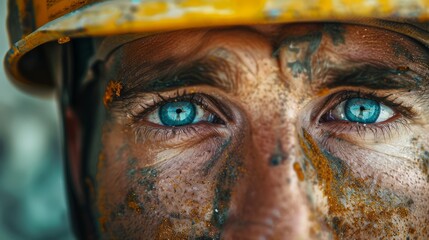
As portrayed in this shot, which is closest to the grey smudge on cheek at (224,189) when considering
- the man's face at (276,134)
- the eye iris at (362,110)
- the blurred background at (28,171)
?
the man's face at (276,134)

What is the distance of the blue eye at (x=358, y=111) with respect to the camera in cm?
184

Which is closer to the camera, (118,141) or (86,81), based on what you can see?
(118,141)

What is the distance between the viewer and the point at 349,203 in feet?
5.56

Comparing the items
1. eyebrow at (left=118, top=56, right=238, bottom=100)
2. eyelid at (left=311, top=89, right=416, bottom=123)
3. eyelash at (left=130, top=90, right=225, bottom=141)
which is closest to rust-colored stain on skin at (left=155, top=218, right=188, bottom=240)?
eyelash at (left=130, top=90, right=225, bottom=141)

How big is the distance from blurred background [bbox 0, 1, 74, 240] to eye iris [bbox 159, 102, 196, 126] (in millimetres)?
1947

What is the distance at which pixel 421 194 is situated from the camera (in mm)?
1793

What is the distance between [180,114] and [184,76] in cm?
16

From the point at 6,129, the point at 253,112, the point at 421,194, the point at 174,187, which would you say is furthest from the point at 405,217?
the point at 6,129

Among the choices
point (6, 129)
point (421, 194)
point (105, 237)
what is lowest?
point (105, 237)

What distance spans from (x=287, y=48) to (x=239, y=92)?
0.16 metres

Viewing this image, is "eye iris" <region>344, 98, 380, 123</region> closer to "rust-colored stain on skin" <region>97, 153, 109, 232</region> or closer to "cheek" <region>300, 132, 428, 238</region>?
"cheek" <region>300, 132, 428, 238</region>

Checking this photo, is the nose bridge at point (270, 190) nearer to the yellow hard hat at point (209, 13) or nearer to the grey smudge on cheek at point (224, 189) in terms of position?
the grey smudge on cheek at point (224, 189)

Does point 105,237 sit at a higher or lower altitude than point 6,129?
lower

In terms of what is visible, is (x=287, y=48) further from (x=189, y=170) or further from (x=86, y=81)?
(x=86, y=81)
